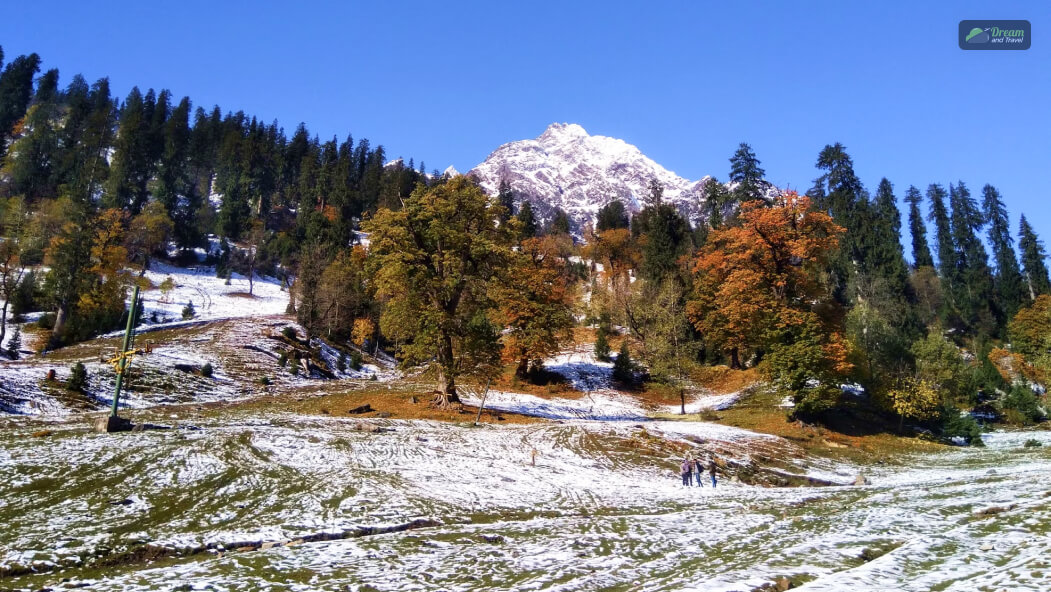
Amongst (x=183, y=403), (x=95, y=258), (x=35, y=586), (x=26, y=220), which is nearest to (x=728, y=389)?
(x=183, y=403)

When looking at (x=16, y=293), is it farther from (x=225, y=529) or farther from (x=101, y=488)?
(x=225, y=529)

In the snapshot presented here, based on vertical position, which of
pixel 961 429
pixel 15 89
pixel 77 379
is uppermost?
pixel 15 89

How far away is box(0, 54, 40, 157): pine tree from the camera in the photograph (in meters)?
101

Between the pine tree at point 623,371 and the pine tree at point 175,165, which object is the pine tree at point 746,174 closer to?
the pine tree at point 623,371

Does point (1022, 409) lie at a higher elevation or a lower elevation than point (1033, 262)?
lower

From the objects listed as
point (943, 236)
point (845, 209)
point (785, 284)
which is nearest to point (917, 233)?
point (943, 236)

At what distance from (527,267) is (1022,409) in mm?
45949

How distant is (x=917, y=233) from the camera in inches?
3878

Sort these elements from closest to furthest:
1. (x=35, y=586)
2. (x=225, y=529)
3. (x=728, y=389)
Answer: (x=35, y=586)
(x=225, y=529)
(x=728, y=389)

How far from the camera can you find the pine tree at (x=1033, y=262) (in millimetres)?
84250

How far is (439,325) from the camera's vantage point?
1188 inches

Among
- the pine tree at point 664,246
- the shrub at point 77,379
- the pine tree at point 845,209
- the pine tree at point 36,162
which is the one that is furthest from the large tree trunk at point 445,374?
the pine tree at point 36,162

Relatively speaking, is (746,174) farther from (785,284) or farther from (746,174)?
(785,284)

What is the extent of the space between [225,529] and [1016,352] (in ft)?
278
